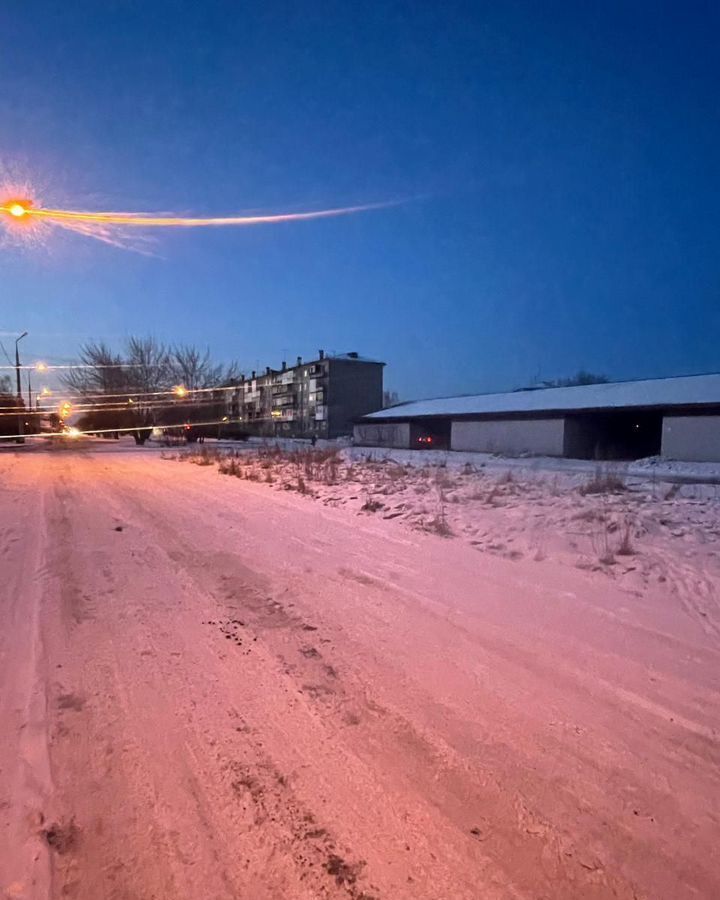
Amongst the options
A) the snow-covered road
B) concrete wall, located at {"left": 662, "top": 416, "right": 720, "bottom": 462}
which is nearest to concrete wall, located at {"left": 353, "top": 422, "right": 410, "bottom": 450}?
concrete wall, located at {"left": 662, "top": 416, "right": 720, "bottom": 462}

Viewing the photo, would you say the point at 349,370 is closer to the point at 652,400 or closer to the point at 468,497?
the point at 652,400

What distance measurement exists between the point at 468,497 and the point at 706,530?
14.3 ft

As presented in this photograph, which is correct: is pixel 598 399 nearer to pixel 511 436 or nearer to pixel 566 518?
pixel 511 436

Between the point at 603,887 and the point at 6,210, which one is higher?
the point at 6,210

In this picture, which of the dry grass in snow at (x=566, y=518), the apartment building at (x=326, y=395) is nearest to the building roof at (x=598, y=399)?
the dry grass in snow at (x=566, y=518)

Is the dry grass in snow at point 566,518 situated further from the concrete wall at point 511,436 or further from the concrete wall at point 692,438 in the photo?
the concrete wall at point 511,436

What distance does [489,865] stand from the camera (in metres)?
2.09

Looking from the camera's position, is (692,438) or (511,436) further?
(511,436)

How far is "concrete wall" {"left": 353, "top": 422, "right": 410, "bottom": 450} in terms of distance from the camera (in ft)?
138

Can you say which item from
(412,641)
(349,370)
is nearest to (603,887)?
(412,641)

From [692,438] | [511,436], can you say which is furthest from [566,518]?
[511,436]

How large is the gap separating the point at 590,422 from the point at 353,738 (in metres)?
31.7

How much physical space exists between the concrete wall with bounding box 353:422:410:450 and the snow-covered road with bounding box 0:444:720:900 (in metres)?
36.2

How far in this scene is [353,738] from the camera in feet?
9.52
